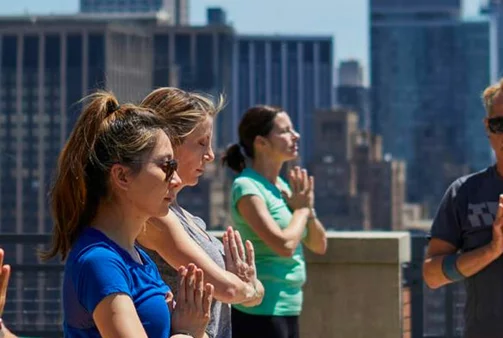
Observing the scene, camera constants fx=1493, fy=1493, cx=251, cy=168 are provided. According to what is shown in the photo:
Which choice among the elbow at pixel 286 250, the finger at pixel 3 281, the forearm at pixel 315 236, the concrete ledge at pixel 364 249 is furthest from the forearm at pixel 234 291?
the concrete ledge at pixel 364 249

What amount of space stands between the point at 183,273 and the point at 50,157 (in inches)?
7414

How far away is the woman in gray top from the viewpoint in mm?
4367

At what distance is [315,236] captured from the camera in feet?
22.4

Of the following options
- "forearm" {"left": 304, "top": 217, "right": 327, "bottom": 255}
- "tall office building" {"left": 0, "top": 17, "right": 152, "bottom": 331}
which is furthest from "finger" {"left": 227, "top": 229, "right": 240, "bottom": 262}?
"tall office building" {"left": 0, "top": 17, "right": 152, "bottom": 331}

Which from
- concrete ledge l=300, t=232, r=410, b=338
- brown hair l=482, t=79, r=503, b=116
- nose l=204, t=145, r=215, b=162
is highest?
brown hair l=482, t=79, r=503, b=116

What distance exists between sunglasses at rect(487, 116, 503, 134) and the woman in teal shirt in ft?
3.65

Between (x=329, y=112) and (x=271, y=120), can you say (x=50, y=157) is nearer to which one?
(x=329, y=112)

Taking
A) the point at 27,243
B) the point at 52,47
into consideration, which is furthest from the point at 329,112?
the point at 27,243

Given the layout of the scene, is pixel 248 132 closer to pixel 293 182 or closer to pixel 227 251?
pixel 293 182

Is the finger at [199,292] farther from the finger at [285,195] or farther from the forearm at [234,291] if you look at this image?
the finger at [285,195]

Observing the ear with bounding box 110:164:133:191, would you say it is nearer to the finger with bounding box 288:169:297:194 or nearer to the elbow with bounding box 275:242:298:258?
the elbow with bounding box 275:242:298:258

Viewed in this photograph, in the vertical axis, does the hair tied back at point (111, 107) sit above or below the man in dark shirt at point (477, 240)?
above

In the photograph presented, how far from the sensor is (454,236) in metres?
5.26

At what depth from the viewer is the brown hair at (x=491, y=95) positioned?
17.0 ft
